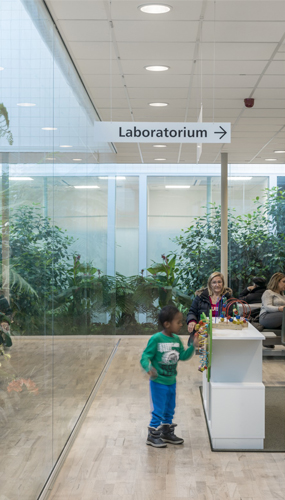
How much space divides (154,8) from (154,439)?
352cm

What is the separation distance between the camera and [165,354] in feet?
17.1

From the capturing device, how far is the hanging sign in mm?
4676

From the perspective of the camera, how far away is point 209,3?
4391 millimetres

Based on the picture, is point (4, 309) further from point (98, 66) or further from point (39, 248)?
point (98, 66)

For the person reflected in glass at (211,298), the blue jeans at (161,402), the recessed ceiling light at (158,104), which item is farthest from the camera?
the recessed ceiling light at (158,104)

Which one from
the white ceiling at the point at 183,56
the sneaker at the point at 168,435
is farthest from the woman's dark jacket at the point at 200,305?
the white ceiling at the point at 183,56

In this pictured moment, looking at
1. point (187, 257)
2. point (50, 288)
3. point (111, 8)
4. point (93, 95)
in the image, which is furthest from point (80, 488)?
point (187, 257)

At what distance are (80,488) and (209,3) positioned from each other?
3612 millimetres

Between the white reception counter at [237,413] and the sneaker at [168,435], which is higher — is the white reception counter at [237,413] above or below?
above

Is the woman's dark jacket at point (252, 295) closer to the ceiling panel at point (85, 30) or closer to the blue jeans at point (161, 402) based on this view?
the blue jeans at point (161, 402)

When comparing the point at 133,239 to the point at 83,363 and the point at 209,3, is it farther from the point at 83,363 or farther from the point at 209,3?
the point at 209,3

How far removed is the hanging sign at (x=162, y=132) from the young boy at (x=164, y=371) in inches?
58.0

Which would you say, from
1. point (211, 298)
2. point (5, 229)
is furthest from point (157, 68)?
point (5, 229)

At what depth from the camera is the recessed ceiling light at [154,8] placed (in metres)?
4.44
